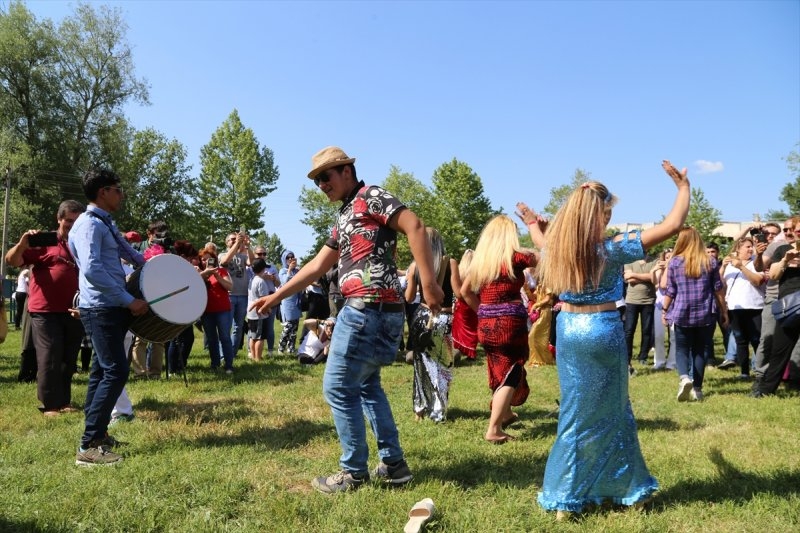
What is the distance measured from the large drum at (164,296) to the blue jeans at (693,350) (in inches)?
229

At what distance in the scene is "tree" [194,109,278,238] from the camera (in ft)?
148

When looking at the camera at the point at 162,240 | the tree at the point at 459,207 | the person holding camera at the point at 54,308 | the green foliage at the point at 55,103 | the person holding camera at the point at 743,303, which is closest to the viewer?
the person holding camera at the point at 54,308

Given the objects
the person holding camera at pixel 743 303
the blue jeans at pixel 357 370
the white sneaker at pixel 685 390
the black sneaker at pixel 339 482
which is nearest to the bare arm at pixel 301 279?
the blue jeans at pixel 357 370

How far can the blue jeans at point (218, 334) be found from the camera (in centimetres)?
873

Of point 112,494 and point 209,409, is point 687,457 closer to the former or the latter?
point 112,494

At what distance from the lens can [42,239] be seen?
18.4 feet

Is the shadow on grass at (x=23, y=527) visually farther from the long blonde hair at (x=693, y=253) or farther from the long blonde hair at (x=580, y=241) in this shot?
the long blonde hair at (x=693, y=253)

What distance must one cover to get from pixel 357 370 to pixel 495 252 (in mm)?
2047

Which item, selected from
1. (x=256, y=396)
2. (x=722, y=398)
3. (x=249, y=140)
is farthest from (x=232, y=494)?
(x=249, y=140)

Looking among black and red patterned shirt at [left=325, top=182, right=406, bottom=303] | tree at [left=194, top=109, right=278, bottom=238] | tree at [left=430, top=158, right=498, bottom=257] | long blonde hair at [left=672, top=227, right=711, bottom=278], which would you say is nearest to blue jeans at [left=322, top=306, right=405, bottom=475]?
black and red patterned shirt at [left=325, top=182, right=406, bottom=303]

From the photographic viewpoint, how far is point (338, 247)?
12.8 feet

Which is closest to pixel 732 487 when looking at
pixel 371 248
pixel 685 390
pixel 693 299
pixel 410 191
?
pixel 371 248

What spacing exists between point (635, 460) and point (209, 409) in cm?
450

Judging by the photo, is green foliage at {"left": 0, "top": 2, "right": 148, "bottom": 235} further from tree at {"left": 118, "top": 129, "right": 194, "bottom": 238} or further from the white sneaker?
the white sneaker
